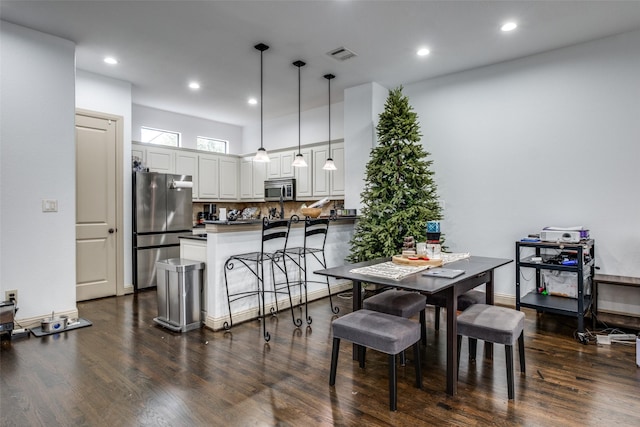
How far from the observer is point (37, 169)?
11.7ft

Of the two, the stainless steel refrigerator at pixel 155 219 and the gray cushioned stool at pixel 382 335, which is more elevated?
the stainless steel refrigerator at pixel 155 219

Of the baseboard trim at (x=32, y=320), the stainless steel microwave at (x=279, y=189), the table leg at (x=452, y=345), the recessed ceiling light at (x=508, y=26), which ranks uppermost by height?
the recessed ceiling light at (x=508, y=26)

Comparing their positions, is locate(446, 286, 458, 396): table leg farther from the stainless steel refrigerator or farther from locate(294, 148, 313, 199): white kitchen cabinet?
the stainless steel refrigerator

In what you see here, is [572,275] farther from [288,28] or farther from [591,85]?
[288,28]

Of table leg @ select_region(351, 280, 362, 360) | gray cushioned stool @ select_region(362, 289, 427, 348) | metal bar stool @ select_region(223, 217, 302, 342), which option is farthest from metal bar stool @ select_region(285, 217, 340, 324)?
gray cushioned stool @ select_region(362, 289, 427, 348)

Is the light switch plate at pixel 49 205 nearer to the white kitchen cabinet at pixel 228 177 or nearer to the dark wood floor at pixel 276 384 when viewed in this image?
the dark wood floor at pixel 276 384

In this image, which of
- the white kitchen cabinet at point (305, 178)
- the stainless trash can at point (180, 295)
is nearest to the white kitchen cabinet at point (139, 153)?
the white kitchen cabinet at point (305, 178)

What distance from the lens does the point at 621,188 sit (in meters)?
3.64

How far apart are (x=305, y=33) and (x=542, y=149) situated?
9.77 feet

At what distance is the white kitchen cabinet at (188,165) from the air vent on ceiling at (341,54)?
3393 mm

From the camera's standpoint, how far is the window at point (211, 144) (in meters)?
7.06

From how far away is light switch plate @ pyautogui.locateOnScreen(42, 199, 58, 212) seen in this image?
3617 millimetres

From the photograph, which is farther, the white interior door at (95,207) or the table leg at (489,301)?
the white interior door at (95,207)

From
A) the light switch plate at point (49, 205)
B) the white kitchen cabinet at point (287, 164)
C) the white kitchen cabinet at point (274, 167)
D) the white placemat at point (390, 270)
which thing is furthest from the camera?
the white kitchen cabinet at point (274, 167)
